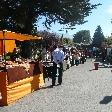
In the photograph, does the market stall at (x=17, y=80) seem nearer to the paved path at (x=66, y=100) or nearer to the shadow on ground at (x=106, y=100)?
the paved path at (x=66, y=100)

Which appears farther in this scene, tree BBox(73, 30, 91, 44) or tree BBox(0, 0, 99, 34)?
tree BBox(73, 30, 91, 44)

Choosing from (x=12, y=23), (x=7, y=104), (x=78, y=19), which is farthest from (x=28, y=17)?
(x=7, y=104)

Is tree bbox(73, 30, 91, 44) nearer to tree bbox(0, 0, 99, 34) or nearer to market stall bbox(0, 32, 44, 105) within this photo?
tree bbox(0, 0, 99, 34)

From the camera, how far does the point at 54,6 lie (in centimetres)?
3719

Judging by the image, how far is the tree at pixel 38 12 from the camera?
3672 cm

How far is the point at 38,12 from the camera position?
39156 millimetres

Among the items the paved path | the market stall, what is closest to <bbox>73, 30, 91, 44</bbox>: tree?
the market stall

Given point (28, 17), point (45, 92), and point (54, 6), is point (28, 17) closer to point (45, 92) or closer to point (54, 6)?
point (54, 6)

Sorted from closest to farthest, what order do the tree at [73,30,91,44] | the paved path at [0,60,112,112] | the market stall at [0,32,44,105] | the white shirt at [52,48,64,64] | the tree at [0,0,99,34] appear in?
the paved path at [0,60,112,112] → the market stall at [0,32,44,105] → the white shirt at [52,48,64,64] → the tree at [0,0,99,34] → the tree at [73,30,91,44]

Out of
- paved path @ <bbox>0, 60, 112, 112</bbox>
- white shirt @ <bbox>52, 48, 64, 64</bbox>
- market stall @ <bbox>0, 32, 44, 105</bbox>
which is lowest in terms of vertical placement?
paved path @ <bbox>0, 60, 112, 112</bbox>

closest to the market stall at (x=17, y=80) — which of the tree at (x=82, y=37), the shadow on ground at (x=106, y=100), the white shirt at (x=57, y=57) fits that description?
the white shirt at (x=57, y=57)

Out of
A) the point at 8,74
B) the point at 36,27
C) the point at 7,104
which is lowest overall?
the point at 7,104

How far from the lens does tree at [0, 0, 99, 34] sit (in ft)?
120

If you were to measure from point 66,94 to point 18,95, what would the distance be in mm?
2124
